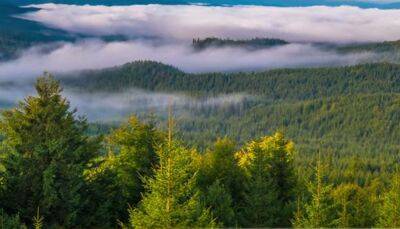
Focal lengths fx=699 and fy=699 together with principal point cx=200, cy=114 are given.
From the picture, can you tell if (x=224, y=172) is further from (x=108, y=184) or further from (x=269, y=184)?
(x=108, y=184)

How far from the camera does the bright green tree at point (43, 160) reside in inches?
1686

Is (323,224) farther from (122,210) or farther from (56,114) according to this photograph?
(56,114)

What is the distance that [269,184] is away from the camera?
63281 mm

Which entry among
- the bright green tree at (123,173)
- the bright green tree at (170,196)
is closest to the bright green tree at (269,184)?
the bright green tree at (123,173)

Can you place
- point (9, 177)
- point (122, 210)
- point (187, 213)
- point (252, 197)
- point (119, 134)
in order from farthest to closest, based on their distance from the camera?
1. point (252, 197)
2. point (119, 134)
3. point (122, 210)
4. point (9, 177)
5. point (187, 213)

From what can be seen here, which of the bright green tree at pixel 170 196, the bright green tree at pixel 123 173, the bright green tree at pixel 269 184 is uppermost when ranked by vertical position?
the bright green tree at pixel 170 196

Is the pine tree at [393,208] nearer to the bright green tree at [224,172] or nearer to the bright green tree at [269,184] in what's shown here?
the bright green tree at [269,184]

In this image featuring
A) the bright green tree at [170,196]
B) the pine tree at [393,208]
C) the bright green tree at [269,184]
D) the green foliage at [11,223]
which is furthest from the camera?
the bright green tree at [269,184]

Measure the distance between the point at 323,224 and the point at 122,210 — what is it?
1514cm

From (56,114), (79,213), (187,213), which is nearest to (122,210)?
(79,213)

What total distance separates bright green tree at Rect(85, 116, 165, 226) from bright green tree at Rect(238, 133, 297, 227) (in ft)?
36.3

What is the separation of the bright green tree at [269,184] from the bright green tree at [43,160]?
769 inches

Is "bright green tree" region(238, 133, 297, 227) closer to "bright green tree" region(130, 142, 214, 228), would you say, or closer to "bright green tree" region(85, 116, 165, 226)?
"bright green tree" region(85, 116, 165, 226)

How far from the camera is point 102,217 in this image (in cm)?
4719
